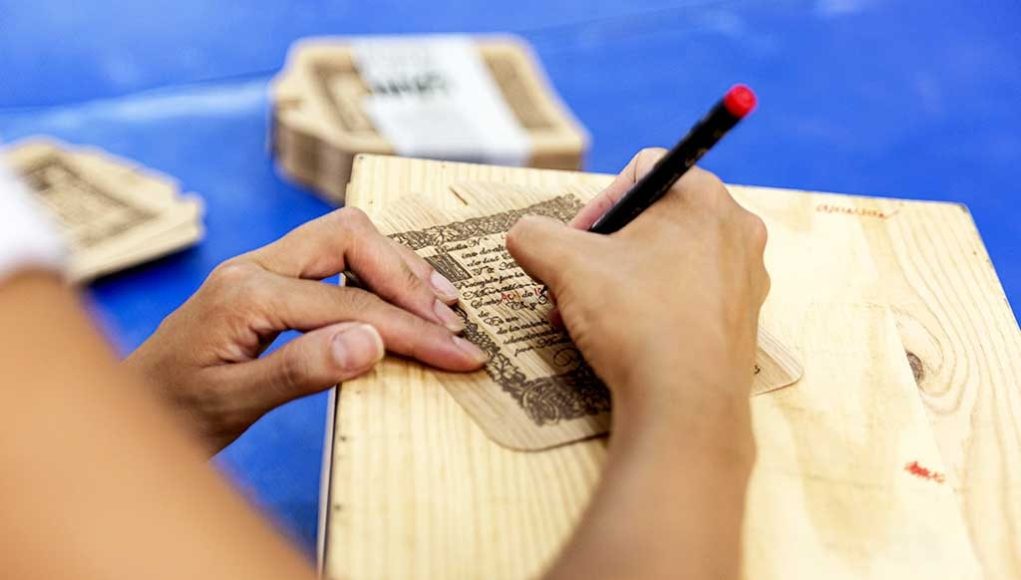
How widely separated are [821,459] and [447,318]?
246 millimetres

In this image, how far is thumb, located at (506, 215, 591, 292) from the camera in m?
0.66

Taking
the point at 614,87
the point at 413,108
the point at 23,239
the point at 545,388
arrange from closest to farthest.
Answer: the point at 23,239, the point at 545,388, the point at 413,108, the point at 614,87

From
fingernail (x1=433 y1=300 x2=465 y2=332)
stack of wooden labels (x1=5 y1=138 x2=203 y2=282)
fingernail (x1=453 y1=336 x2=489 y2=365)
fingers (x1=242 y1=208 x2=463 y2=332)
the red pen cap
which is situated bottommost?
stack of wooden labels (x1=5 y1=138 x2=203 y2=282)

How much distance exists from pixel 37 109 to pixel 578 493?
4.54ft

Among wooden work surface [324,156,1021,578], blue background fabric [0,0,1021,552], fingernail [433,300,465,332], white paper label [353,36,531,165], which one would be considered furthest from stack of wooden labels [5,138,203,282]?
fingernail [433,300,465,332]

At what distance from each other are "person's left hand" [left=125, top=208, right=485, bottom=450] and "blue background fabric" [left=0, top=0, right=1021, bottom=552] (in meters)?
0.64

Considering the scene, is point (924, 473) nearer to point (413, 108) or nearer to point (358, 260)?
point (358, 260)

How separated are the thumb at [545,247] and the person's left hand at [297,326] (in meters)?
0.06

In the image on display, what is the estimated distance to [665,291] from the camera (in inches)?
24.3

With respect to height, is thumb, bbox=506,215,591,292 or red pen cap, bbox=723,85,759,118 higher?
red pen cap, bbox=723,85,759,118

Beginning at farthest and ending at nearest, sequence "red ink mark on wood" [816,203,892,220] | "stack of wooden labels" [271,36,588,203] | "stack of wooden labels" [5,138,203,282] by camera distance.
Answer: "stack of wooden labels" [271,36,588,203]
"stack of wooden labels" [5,138,203,282]
"red ink mark on wood" [816,203,892,220]

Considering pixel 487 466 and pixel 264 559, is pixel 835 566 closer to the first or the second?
pixel 487 466

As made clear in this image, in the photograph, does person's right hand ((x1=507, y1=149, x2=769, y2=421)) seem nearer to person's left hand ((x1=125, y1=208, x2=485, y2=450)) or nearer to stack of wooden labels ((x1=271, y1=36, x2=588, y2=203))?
person's left hand ((x1=125, y1=208, x2=485, y2=450))

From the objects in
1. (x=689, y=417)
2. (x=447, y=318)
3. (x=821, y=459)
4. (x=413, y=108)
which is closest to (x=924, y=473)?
(x=821, y=459)
